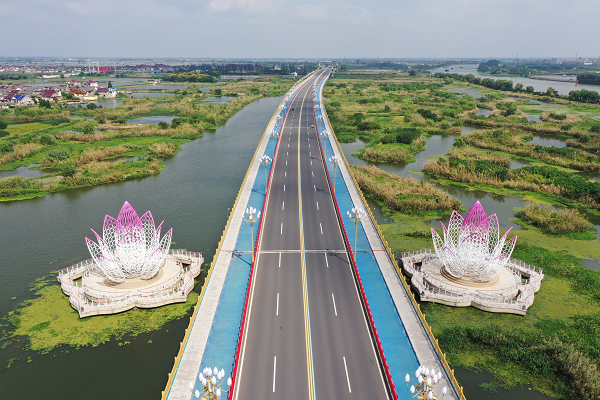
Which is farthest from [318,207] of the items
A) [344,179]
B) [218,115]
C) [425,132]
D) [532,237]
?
[218,115]

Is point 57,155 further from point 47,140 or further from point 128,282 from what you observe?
point 128,282

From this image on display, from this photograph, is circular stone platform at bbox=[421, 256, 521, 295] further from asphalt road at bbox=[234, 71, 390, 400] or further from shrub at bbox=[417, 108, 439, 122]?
shrub at bbox=[417, 108, 439, 122]

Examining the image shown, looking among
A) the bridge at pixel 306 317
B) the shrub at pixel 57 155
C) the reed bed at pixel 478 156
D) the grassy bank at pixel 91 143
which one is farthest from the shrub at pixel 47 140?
the reed bed at pixel 478 156

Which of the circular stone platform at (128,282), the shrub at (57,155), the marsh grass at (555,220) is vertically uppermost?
the shrub at (57,155)

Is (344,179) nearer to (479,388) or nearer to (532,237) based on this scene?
(532,237)

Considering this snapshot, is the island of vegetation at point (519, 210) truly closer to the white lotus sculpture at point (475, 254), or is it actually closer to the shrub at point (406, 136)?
the shrub at point (406, 136)

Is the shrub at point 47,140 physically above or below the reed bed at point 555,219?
above
